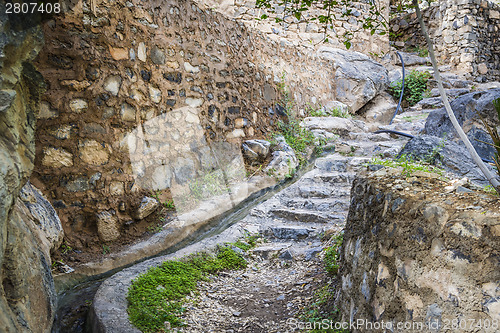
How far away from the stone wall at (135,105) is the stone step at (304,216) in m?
0.77

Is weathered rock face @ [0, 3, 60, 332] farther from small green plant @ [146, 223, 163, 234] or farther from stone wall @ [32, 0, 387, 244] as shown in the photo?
small green plant @ [146, 223, 163, 234]

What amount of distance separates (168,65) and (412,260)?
3249 millimetres

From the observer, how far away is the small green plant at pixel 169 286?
232 cm

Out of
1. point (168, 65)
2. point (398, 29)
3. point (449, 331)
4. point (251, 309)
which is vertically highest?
point (398, 29)

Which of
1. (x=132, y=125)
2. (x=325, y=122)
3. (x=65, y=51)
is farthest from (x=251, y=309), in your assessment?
(x=325, y=122)

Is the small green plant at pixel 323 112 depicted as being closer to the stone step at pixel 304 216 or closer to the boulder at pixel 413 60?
the stone step at pixel 304 216

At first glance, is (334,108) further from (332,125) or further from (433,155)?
(433,155)

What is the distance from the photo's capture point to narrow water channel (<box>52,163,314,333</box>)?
2436 millimetres

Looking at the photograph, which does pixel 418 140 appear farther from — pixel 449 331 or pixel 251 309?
pixel 449 331

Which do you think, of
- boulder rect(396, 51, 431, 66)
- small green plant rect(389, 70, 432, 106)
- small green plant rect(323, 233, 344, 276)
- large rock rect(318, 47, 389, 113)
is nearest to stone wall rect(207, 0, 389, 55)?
large rock rect(318, 47, 389, 113)

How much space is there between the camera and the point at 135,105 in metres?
3.63

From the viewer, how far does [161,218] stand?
3650 mm

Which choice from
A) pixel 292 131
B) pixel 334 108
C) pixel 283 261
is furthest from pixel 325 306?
pixel 334 108

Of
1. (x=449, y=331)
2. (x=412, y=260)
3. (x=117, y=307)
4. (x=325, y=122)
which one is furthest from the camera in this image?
(x=325, y=122)
